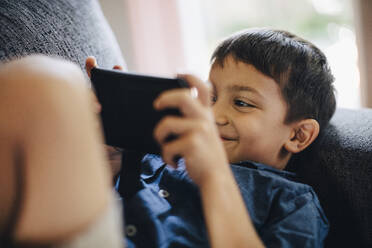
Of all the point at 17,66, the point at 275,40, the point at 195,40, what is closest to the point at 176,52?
the point at 195,40

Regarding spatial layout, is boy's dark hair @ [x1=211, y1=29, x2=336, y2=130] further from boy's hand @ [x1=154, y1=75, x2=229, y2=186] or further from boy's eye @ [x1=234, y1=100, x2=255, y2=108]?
boy's hand @ [x1=154, y1=75, x2=229, y2=186]

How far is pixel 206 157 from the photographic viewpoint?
17.3 inches

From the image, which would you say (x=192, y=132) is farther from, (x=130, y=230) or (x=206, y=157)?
(x=130, y=230)

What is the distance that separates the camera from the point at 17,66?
1.11 feet

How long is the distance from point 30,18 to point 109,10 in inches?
54.3

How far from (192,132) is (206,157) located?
4 centimetres

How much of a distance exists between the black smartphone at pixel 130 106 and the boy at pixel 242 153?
29 mm

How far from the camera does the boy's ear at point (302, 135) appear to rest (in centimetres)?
79

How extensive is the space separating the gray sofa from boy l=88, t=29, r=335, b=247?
56 millimetres

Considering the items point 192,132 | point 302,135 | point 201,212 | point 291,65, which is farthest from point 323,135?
point 192,132

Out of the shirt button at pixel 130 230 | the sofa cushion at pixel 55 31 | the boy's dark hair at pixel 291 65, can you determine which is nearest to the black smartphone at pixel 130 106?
the shirt button at pixel 130 230

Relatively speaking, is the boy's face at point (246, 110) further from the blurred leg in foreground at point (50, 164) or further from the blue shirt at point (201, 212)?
the blurred leg in foreground at point (50, 164)

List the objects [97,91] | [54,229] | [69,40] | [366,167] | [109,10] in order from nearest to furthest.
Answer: [54,229] < [97,91] < [366,167] < [69,40] < [109,10]

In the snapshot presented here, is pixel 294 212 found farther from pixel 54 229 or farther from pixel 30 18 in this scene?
pixel 30 18
